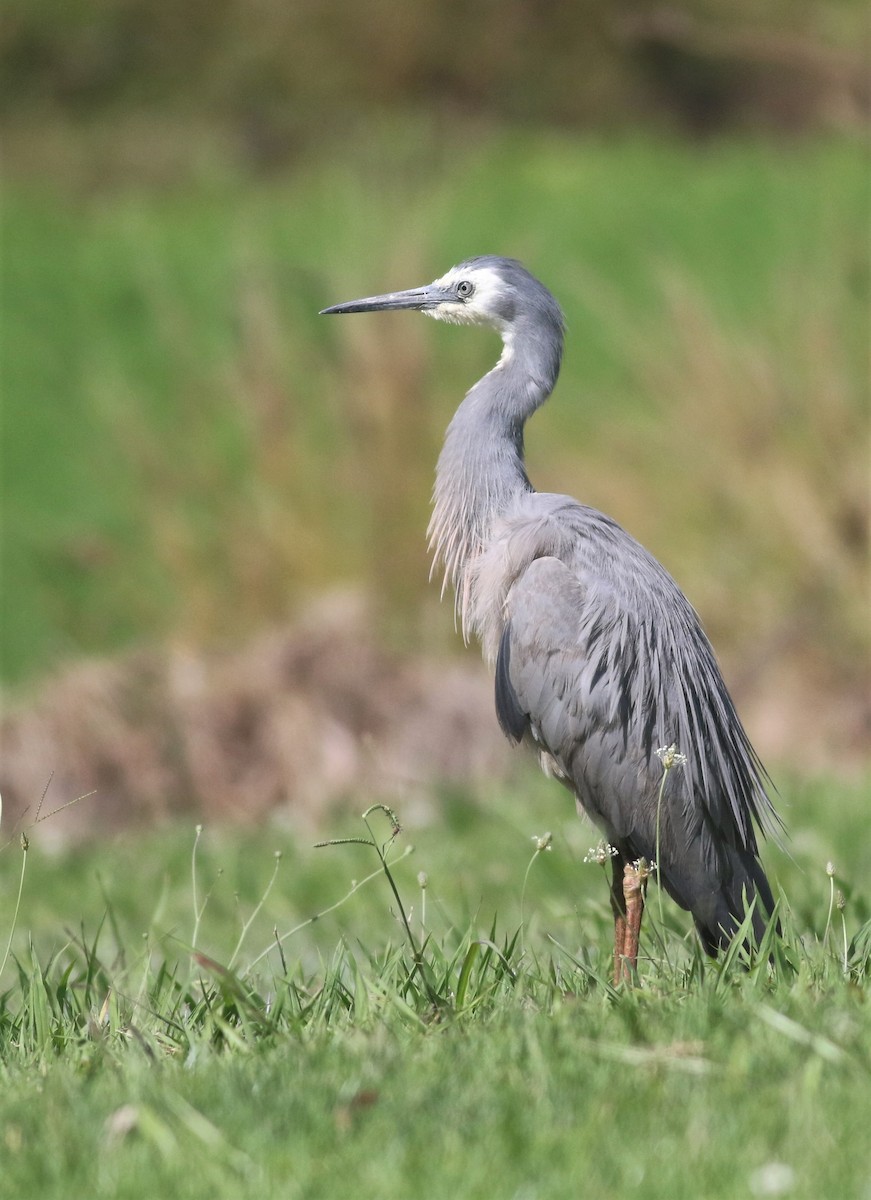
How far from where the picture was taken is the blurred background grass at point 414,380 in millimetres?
11172

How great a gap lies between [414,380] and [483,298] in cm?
557

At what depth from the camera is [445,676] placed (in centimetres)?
1130

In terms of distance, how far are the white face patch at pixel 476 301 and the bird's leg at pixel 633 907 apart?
1.90 meters

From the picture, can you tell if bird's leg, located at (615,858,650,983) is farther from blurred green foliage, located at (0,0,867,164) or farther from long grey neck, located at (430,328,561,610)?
blurred green foliage, located at (0,0,867,164)

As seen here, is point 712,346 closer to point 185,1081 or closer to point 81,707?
point 81,707

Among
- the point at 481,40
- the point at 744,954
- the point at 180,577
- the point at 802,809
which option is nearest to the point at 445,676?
the point at 180,577

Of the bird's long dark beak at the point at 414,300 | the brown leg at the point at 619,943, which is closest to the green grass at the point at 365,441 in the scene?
the bird's long dark beak at the point at 414,300

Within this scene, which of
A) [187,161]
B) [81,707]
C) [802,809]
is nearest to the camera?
[802,809]

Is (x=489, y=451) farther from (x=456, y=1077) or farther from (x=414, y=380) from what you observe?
(x=414, y=380)

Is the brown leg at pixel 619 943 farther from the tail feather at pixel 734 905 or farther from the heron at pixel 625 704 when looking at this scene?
the tail feather at pixel 734 905

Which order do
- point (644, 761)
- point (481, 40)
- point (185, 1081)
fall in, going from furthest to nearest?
1. point (481, 40)
2. point (644, 761)
3. point (185, 1081)

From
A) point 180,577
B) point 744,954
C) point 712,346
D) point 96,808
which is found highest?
point 712,346

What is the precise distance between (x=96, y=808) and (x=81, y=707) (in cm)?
66

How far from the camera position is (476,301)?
5.72 metres
